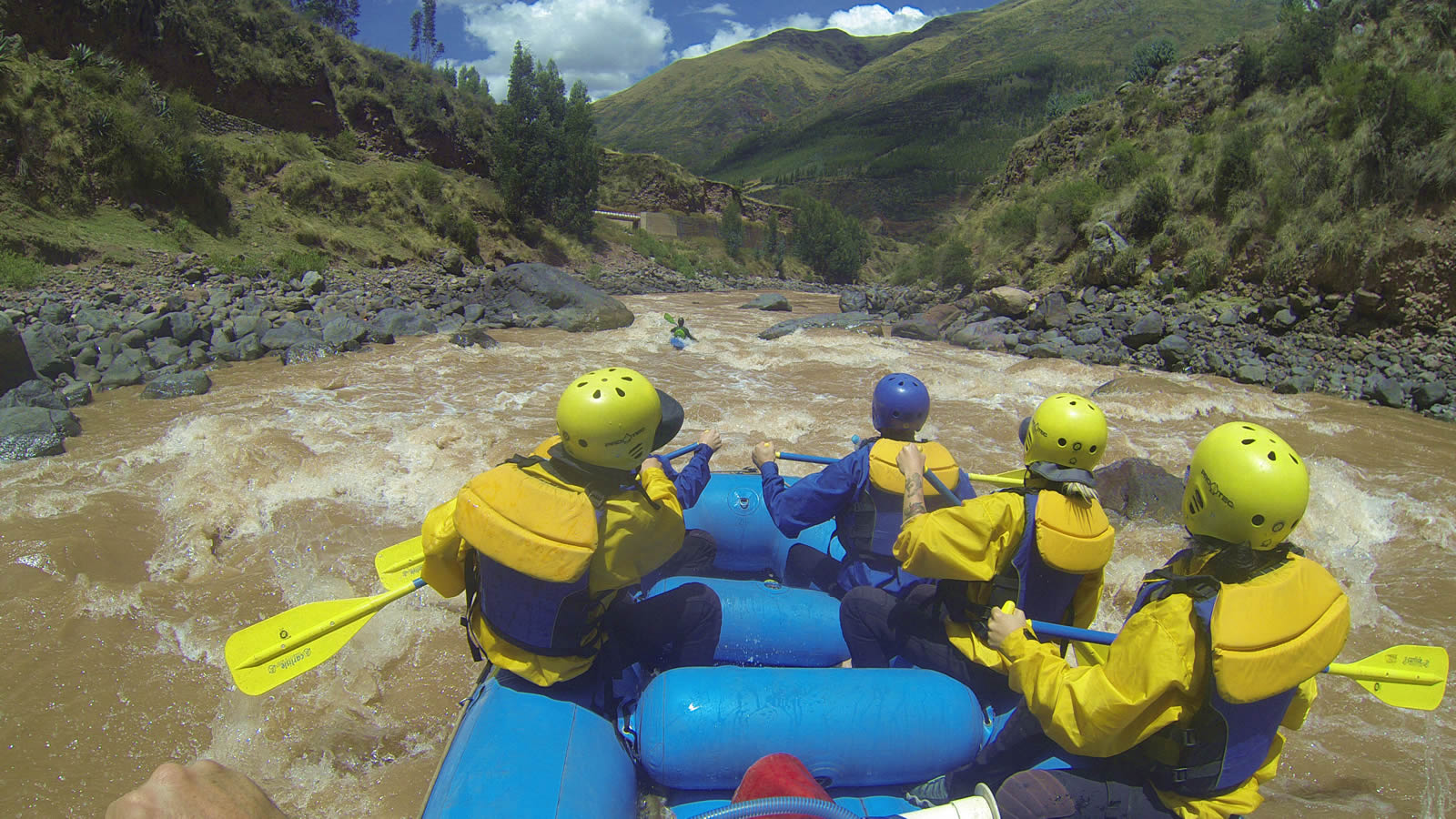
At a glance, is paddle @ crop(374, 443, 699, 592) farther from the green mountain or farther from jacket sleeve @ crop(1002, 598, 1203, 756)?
the green mountain

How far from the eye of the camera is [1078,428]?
2.13 meters

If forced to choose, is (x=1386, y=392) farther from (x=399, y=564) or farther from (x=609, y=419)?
(x=399, y=564)

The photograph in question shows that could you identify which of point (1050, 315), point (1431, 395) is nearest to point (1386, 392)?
point (1431, 395)

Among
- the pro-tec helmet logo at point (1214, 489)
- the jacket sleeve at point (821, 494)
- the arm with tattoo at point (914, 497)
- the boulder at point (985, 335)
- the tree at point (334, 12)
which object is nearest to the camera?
the pro-tec helmet logo at point (1214, 489)

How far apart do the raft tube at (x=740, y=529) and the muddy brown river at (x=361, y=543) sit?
1314 mm

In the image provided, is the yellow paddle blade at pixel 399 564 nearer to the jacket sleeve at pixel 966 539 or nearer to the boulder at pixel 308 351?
the jacket sleeve at pixel 966 539

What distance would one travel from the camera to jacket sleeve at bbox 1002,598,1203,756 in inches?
59.4

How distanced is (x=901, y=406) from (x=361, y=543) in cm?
364

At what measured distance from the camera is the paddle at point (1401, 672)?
2045 mm

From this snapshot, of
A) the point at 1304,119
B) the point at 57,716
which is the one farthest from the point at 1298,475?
the point at 1304,119

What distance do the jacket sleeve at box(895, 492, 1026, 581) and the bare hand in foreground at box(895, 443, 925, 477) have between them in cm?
31

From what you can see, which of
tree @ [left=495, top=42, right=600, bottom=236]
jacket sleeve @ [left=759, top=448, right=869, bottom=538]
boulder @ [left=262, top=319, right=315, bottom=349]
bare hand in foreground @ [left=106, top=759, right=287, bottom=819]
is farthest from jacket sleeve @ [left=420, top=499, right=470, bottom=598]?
tree @ [left=495, top=42, right=600, bottom=236]

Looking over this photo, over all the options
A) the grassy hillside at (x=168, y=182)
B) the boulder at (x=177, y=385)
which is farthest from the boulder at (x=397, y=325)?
the grassy hillside at (x=168, y=182)

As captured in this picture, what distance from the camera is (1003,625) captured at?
1820 mm
